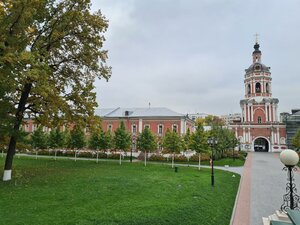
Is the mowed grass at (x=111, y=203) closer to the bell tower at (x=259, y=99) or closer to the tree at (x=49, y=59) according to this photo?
the tree at (x=49, y=59)

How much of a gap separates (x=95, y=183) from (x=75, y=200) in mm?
3812

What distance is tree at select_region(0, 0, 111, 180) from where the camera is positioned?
11.6m

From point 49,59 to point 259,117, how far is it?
57.0m

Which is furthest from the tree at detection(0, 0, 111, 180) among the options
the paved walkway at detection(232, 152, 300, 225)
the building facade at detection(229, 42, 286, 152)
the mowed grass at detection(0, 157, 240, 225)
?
the building facade at detection(229, 42, 286, 152)

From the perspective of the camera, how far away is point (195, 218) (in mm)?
8797

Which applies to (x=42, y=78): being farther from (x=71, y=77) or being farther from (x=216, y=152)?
(x=216, y=152)

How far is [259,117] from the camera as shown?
60531 millimetres

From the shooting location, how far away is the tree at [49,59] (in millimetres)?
11648

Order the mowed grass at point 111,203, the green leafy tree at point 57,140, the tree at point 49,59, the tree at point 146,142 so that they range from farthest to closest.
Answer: the green leafy tree at point 57,140 → the tree at point 146,142 → the tree at point 49,59 → the mowed grass at point 111,203

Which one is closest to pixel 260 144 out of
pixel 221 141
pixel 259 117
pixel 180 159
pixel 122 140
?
pixel 259 117

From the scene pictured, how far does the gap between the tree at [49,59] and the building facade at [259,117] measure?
51429mm

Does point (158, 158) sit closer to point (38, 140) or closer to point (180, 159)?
point (180, 159)

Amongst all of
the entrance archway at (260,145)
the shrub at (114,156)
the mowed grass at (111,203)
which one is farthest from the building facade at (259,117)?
the mowed grass at (111,203)

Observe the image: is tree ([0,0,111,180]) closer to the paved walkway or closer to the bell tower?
the paved walkway
